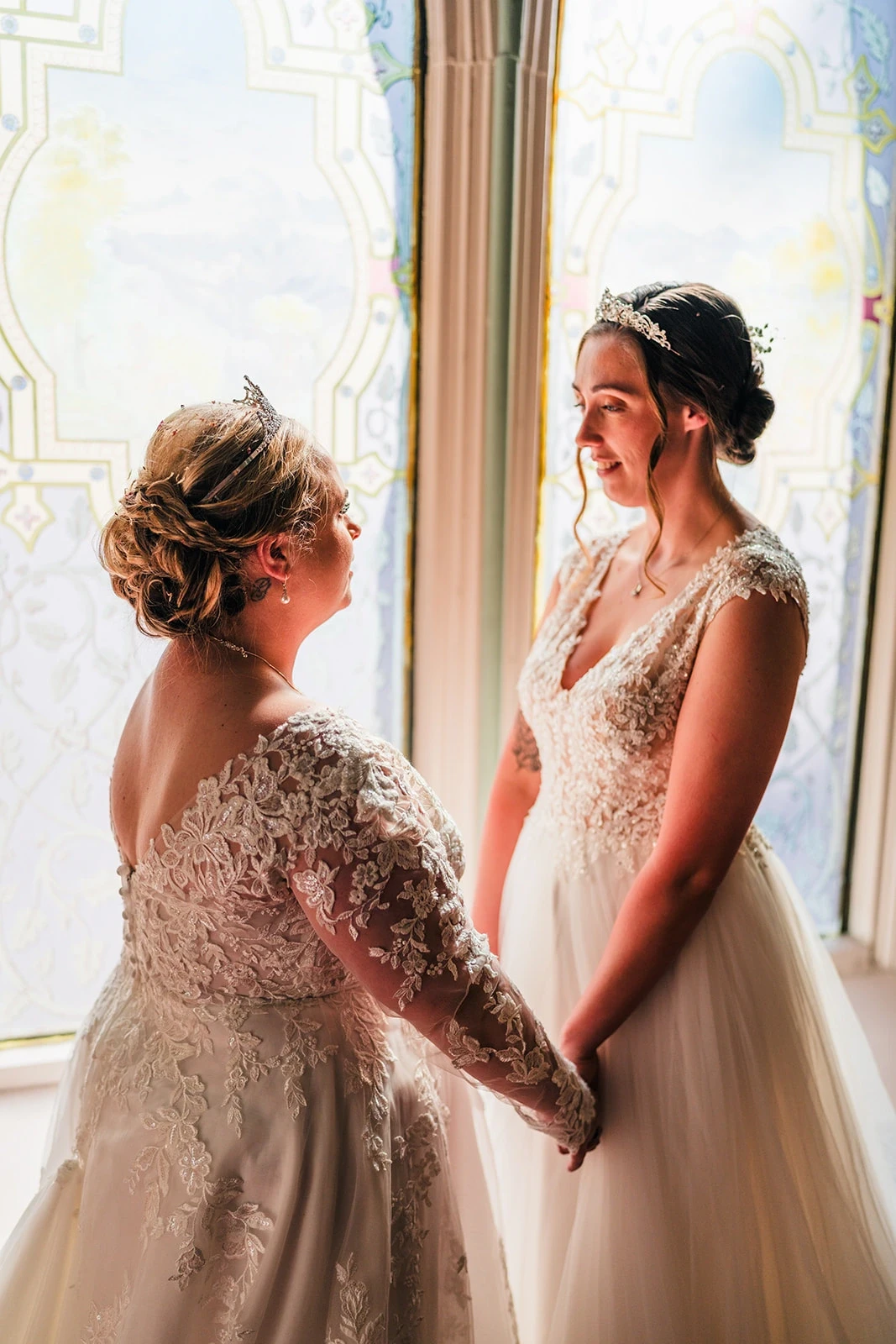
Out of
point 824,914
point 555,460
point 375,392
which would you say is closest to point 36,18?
point 375,392

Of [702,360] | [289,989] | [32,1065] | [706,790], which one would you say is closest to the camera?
[289,989]

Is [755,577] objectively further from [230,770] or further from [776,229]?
[776,229]

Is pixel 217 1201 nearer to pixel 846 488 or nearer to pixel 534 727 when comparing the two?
pixel 534 727

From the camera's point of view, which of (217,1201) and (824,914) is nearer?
(217,1201)

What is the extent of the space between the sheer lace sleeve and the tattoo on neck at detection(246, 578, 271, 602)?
18 cm

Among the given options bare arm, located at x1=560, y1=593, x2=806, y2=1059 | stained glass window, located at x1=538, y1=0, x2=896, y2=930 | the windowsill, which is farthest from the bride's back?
stained glass window, located at x1=538, y1=0, x2=896, y2=930

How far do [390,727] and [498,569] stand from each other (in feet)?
1.39

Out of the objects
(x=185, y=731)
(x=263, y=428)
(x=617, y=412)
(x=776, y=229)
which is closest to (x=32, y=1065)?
(x=185, y=731)

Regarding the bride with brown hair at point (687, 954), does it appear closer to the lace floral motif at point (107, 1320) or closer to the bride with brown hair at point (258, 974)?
the bride with brown hair at point (258, 974)

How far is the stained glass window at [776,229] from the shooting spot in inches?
92.2

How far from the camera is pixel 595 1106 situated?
5.26 feet

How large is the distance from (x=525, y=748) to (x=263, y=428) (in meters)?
0.96

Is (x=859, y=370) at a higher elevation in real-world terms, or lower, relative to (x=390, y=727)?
higher

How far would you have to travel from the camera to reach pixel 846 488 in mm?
2748
